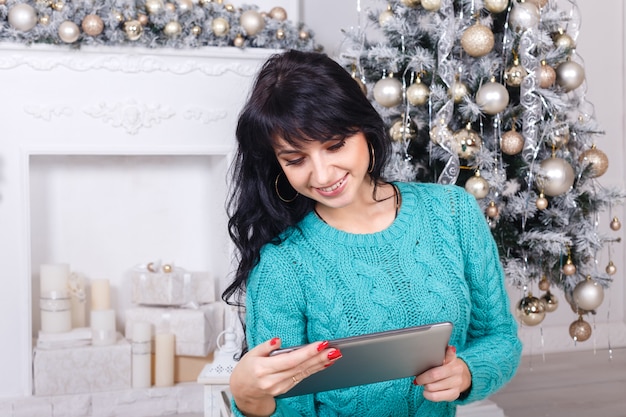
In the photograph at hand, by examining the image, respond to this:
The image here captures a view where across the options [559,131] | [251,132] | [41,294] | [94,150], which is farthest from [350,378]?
[41,294]

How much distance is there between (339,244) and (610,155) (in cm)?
290

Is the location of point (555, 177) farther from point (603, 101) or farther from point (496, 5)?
point (603, 101)

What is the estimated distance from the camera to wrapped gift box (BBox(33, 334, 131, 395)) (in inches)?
115

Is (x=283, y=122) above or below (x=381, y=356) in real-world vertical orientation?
above

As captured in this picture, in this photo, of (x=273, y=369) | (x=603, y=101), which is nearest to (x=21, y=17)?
(x=273, y=369)

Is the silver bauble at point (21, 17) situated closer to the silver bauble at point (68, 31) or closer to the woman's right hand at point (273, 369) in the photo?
the silver bauble at point (68, 31)

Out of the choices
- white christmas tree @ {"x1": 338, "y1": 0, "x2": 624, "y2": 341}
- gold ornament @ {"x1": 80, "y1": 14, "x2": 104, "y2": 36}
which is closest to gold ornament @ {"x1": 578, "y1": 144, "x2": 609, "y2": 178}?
white christmas tree @ {"x1": 338, "y1": 0, "x2": 624, "y2": 341}

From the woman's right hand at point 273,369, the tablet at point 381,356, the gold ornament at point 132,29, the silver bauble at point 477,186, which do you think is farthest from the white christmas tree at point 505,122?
the woman's right hand at point 273,369

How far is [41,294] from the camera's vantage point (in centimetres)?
306

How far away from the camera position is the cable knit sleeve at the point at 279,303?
130 cm

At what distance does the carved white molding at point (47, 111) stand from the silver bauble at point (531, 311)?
1.79 meters

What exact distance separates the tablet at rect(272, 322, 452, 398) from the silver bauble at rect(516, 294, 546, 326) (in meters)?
1.40

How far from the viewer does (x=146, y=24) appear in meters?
2.84

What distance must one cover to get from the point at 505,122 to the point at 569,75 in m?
0.24
